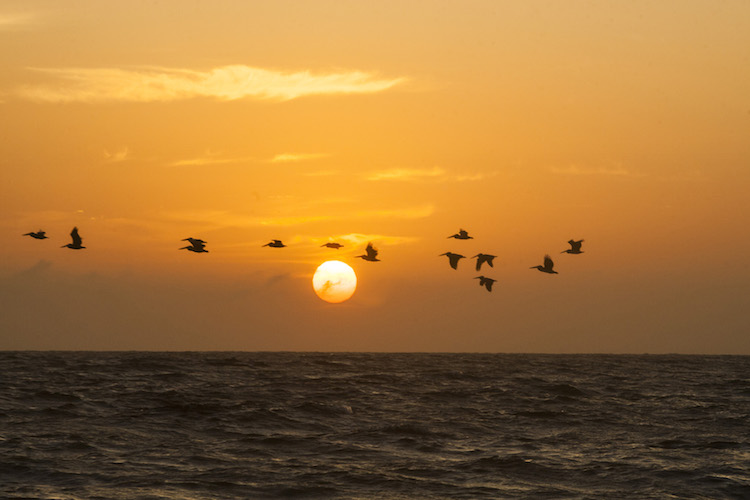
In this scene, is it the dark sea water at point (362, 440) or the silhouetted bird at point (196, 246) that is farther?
the silhouetted bird at point (196, 246)

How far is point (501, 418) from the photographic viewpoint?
4344cm

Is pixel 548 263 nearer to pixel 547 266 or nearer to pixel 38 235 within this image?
pixel 547 266

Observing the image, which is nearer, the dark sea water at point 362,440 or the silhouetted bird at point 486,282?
the dark sea water at point 362,440

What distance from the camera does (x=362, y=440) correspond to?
119 feet

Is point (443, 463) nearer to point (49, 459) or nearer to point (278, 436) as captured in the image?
point (278, 436)

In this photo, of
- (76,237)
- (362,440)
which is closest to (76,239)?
(76,237)

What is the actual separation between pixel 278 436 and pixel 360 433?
3.57 metres

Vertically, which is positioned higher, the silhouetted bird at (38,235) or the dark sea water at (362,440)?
the silhouetted bird at (38,235)

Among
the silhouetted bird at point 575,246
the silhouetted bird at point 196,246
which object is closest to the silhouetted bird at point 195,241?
the silhouetted bird at point 196,246

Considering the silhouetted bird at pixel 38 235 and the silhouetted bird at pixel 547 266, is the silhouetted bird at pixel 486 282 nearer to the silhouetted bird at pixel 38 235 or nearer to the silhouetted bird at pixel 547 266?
the silhouetted bird at pixel 547 266

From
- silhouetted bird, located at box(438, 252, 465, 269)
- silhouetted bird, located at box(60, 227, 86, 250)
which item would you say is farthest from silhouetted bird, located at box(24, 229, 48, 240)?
silhouetted bird, located at box(438, 252, 465, 269)

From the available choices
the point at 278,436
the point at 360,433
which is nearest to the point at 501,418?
the point at 360,433

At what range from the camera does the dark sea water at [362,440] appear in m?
27.5

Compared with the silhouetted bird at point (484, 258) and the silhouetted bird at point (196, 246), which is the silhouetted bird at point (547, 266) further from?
the silhouetted bird at point (196, 246)
